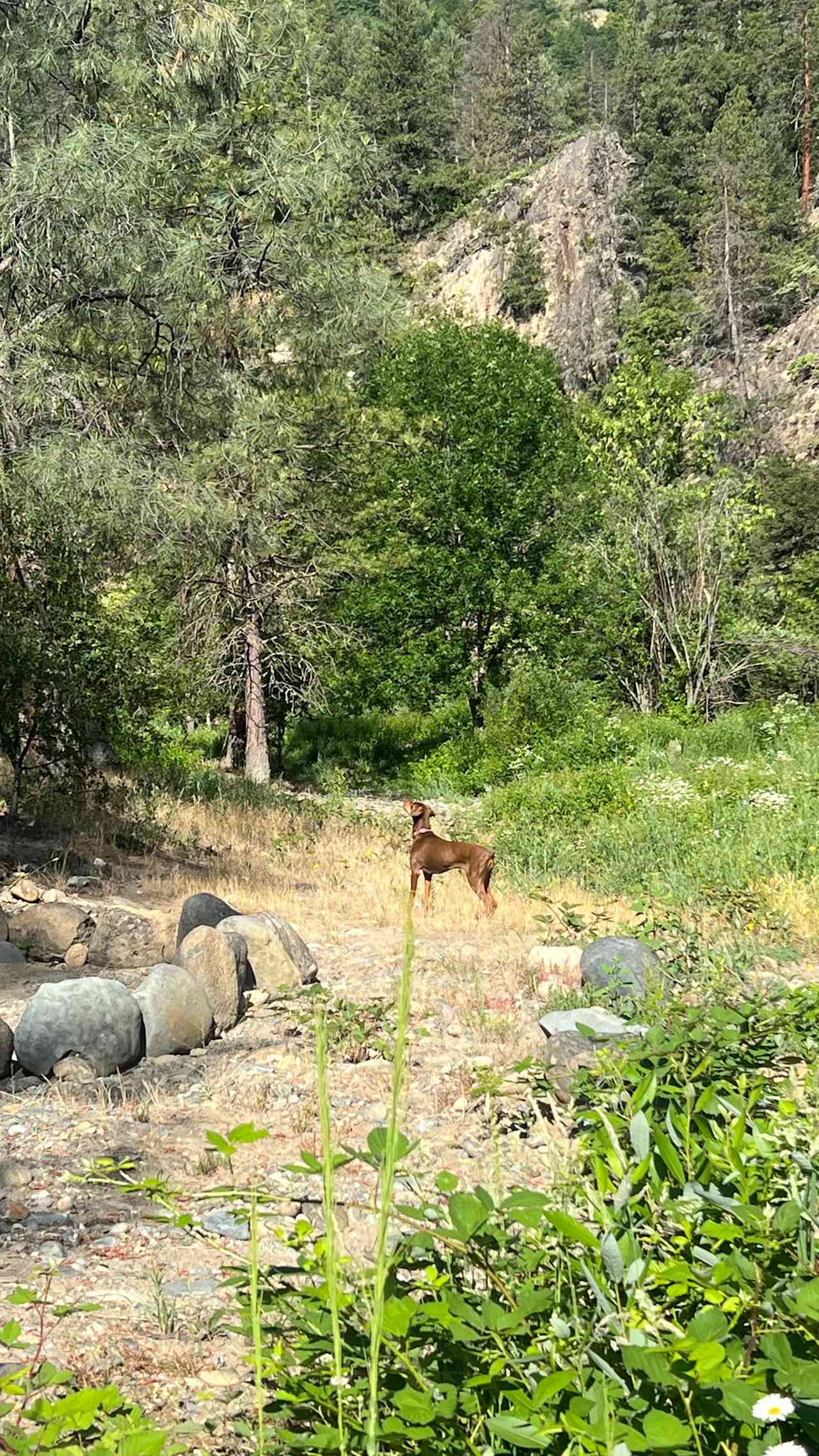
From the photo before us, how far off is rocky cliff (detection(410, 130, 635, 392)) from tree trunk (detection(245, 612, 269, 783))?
3798 cm

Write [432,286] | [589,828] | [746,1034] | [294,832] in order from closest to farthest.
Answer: [746,1034]
[589,828]
[294,832]
[432,286]

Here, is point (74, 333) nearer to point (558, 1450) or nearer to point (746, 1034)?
point (746, 1034)

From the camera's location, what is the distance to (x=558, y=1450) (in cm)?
171

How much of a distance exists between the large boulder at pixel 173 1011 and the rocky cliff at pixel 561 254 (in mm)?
49444

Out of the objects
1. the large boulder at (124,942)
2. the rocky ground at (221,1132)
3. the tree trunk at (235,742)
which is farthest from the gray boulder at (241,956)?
the tree trunk at (235,742)

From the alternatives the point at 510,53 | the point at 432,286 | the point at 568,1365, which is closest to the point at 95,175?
the point at 568,1365

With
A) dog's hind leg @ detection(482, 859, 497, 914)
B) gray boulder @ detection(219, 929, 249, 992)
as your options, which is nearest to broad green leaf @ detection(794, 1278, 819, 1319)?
gray boulder @ detection(219, 929, 249, 992)

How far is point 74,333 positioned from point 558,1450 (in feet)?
34.8

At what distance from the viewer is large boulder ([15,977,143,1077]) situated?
5098 millimetres

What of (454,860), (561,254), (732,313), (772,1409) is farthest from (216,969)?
(561,254)

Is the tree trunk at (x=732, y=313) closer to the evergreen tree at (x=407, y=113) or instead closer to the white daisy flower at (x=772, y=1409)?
the evergreen tree at (x=407, y=113)

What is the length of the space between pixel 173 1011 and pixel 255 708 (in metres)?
12.8

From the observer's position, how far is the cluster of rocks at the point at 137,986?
16.8 feet

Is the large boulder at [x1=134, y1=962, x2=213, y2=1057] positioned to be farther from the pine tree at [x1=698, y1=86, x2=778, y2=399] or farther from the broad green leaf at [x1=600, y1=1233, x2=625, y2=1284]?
the pine tree at [x1=698, y1=86, x2=778, y2=399]
